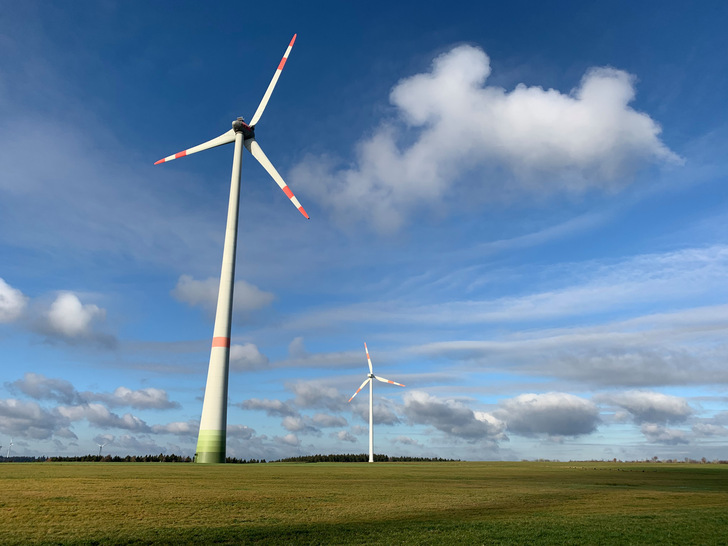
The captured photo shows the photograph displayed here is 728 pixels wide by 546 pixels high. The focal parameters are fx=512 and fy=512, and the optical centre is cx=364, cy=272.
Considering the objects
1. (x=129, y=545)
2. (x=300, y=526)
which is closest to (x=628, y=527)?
(x=300, y=526)

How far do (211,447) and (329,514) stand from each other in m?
36.4

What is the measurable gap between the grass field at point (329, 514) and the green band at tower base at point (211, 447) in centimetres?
2385

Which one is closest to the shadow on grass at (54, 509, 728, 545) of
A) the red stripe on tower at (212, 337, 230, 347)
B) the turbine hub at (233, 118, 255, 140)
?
the red stripe on tower at (212, 337, 230, 347)

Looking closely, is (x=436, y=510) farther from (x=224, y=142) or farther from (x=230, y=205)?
(x=224, y=142)

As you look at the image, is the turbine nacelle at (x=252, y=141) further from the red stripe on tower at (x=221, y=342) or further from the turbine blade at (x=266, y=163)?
the red stripe on tower at (x=221, y=342)

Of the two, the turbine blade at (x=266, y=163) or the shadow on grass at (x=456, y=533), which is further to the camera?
the turbine blade at (x=266, y=163)

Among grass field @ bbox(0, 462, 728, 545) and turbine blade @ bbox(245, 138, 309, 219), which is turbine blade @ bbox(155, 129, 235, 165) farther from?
grass field @ bbox(0, 462, 728, 545)

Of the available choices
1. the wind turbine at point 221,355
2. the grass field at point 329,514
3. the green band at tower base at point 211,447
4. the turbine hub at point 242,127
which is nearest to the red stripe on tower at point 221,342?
the wind turbine at point 221,355

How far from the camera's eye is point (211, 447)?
49500mm

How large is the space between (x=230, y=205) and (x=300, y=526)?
159 feet

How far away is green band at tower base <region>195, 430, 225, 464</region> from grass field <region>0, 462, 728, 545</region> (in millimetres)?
23854

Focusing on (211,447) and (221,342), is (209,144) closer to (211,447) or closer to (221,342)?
(221,342)

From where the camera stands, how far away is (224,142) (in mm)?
66750

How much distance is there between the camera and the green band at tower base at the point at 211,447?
1943 inches
